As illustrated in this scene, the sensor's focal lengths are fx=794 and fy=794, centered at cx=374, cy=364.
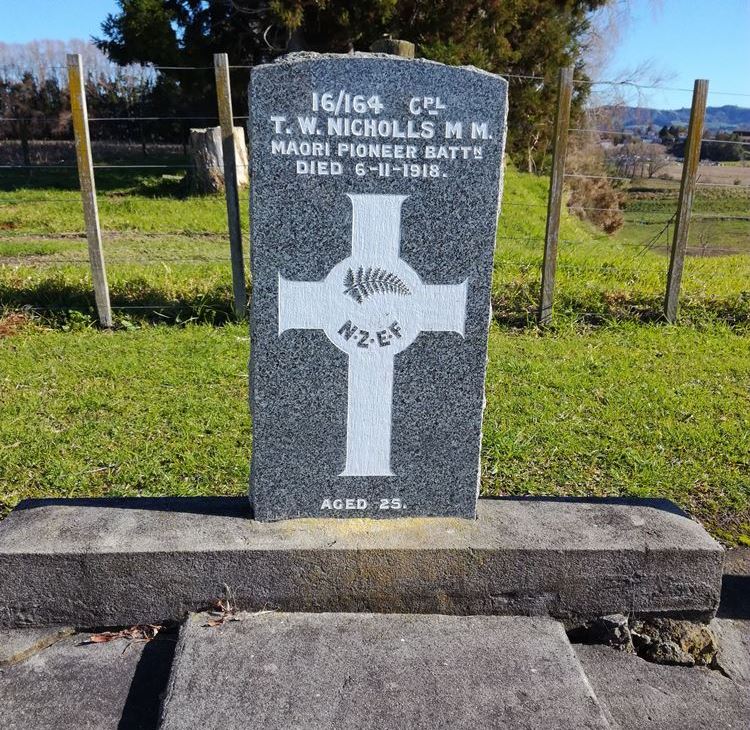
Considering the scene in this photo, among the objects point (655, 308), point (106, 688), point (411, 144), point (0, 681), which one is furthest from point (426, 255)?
point (655, 308)

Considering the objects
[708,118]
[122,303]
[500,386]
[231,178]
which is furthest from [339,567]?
[708,118]

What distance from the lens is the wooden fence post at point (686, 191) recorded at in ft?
19.3

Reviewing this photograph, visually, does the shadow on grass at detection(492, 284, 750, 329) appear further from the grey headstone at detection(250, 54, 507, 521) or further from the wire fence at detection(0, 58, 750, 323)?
the grey headstone at detection(250, 54, 507, 521)

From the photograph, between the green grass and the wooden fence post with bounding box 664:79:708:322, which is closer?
the green grass

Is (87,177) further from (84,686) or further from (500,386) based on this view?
(84,686)

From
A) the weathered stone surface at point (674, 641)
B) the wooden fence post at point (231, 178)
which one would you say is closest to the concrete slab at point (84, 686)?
the weathered stone surface at point (674, 641)

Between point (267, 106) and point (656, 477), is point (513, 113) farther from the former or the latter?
point (267, 106)

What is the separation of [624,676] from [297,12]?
37.2 feet

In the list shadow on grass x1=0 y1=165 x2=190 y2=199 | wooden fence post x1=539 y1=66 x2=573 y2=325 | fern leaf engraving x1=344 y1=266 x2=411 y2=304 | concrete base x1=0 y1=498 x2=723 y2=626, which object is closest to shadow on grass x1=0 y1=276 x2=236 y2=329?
wooden fence post x1=539 y1=66 x2=573 y2=325

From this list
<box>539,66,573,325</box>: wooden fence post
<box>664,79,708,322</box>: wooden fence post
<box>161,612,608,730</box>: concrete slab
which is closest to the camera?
<box>161,612,608,730</box>: concrete slab

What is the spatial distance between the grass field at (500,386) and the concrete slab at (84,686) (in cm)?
105

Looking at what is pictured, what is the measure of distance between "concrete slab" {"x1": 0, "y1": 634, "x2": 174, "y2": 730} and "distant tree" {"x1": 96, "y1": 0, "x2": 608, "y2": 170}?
10.4 metres

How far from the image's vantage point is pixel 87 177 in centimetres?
564

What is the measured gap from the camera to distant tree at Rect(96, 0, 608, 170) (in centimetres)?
1220
